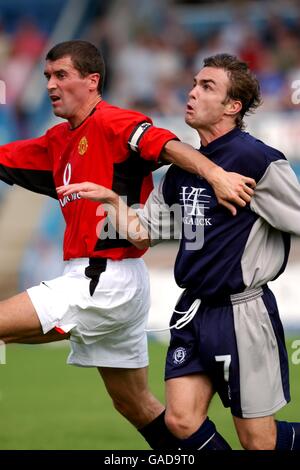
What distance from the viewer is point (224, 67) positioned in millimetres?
5711

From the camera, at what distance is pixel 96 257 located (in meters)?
6.21

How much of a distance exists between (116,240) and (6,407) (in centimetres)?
351

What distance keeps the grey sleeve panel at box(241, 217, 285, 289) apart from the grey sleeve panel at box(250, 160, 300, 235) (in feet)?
0.33

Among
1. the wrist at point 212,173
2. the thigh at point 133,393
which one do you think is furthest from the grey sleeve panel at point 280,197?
the thigh at point 133,393

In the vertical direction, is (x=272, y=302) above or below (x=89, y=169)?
below

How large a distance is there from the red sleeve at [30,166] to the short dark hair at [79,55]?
0.57 m

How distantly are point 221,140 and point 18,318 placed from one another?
1.53 m

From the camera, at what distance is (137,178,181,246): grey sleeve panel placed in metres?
5.91

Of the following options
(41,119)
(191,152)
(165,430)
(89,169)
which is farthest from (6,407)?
(41,119)

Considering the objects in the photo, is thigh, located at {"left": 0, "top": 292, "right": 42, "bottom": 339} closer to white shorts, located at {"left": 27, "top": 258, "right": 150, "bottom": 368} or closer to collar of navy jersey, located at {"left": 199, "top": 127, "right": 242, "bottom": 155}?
white shorts, located at {"left": 27, "top": 258, "right": 150, "bottom": 368}

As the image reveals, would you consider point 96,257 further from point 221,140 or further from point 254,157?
point 254,157

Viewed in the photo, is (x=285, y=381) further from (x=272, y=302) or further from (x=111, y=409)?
(x=111, y=409)
